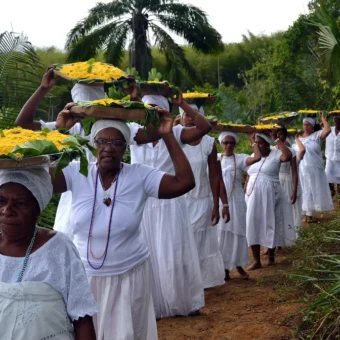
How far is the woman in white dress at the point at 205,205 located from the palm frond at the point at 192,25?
19087 millimetres

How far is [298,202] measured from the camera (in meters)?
13.2

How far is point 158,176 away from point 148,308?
913 mm

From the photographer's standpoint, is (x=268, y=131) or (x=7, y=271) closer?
(x=7, y=271)

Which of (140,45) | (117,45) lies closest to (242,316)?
(117,45)

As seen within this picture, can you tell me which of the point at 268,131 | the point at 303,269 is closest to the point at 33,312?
the point at 303,269

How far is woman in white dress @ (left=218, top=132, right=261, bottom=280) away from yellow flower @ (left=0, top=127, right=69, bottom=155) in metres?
5.96

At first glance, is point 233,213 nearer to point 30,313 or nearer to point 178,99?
point 178,99

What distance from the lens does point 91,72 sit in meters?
6.09

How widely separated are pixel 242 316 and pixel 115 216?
3.28 meters

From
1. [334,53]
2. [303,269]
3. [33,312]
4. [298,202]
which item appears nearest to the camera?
[33,312]

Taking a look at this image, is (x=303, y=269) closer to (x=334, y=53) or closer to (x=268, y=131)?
(x=334, y=53)

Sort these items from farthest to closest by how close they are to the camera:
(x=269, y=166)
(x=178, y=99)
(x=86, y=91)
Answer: (x=269, y=166) → (x=178, y=99) → (x=86, y=91)

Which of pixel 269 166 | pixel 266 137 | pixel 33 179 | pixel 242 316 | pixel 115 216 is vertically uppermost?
pixel 33 179

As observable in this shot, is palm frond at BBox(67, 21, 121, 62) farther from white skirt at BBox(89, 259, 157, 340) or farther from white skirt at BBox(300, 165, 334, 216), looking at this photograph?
white skirt at BBox(89, 259, 157, 340)
